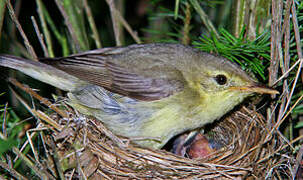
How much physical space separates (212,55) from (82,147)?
1.22m

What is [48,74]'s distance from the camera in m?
2.95

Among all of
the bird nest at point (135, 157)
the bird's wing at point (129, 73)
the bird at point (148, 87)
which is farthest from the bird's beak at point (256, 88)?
the bird's wing at point (129, 73)

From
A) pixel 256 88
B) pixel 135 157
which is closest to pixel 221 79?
pixel 256 88

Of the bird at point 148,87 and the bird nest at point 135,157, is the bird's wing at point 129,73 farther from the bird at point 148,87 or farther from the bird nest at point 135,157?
the bird nest at point 135,157

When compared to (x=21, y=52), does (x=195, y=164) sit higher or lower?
lower

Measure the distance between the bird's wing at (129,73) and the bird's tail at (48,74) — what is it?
0.23ft

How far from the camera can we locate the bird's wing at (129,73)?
2.77 metres

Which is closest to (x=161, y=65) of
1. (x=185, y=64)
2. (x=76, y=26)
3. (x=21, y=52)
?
(x=185, y=64)

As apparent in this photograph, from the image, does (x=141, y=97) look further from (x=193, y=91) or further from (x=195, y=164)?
(x=195, y=164)

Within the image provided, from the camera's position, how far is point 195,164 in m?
2.69

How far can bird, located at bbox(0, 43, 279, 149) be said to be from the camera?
2.75 m

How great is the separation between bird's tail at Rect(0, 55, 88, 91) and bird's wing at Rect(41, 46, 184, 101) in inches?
2.8

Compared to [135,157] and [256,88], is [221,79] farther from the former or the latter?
[135,157]

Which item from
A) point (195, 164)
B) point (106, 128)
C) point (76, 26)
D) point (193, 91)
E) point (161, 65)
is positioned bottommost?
point (195, 164)
